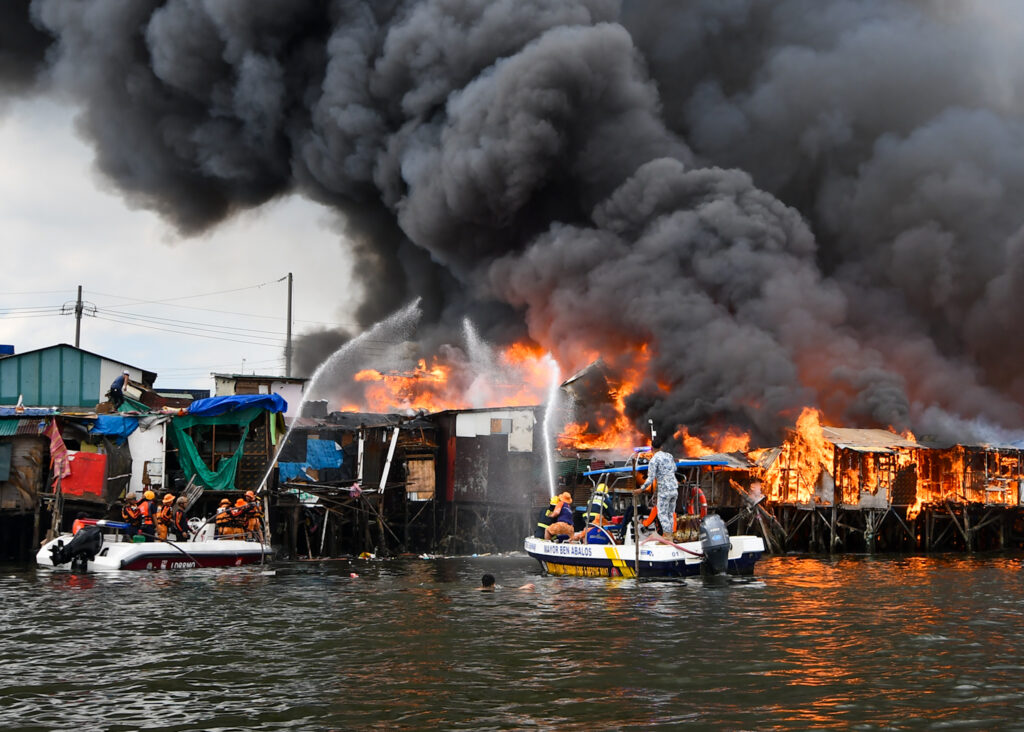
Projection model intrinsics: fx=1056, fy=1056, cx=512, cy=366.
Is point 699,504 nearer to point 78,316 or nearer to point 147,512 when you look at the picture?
point 147,512

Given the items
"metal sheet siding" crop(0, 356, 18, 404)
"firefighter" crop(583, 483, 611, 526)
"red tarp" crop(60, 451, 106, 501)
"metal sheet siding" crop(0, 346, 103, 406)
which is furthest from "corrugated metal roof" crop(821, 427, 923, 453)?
"metal sheet siding" crop(0, 356, 18, 404)

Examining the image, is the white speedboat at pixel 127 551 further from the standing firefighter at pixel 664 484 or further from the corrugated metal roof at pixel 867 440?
the corrugated metal roof at pixel 867 440

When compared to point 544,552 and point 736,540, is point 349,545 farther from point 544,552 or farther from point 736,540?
point 736,540

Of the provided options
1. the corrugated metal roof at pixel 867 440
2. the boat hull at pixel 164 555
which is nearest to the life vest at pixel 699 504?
the boat hull at pixel 164 555

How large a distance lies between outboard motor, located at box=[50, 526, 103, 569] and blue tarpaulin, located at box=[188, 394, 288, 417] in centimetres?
714

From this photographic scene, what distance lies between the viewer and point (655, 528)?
28328mm

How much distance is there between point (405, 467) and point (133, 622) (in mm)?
25566

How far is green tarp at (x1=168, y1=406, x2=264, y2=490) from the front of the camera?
121 ft

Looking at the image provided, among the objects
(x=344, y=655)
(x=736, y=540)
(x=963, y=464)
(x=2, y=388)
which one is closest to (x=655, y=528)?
(x=736, y=540)

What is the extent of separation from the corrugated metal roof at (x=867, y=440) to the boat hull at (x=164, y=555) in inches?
996

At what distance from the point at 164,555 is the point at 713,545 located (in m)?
15.7

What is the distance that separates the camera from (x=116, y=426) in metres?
36.6

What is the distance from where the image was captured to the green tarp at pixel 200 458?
121ft

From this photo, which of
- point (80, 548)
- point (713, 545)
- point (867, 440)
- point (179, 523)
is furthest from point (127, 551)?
point (867, 440)
